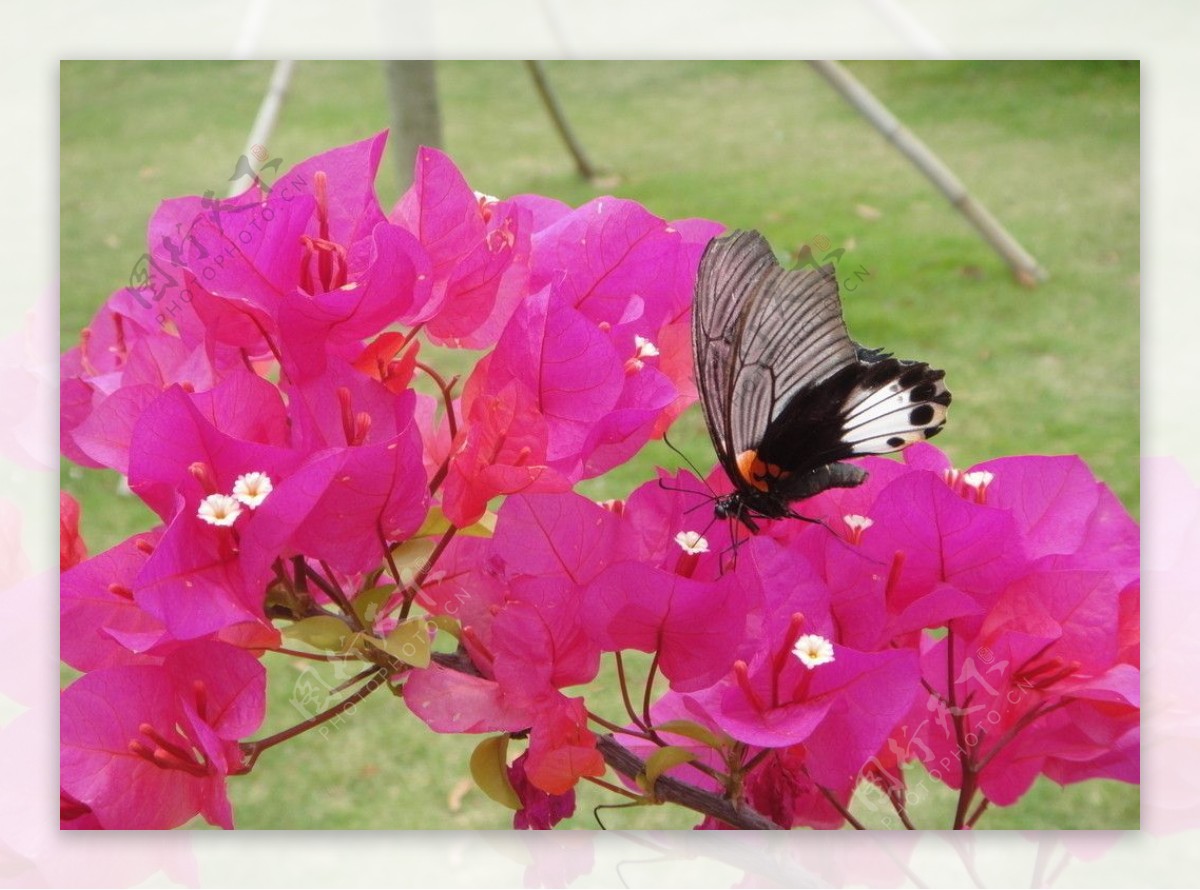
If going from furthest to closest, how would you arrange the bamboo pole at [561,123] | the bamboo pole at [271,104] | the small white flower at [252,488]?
1. the bamboo pole at [561,123]
2. the bamboo pole at [271,104]
3. the small white flower at [252,488]

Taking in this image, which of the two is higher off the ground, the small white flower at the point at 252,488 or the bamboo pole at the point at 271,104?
the small white flower at the point at 252,488

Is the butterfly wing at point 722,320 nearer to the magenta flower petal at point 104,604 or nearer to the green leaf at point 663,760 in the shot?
the green leaf at point 663,760

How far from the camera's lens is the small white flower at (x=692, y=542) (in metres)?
0.45

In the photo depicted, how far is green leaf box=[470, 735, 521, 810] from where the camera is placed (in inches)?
18.5

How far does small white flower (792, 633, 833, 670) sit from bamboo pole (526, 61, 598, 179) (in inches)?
68.2

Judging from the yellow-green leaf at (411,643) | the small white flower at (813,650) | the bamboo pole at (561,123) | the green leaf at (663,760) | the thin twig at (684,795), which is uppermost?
the yellow-green leaf at (411,643)

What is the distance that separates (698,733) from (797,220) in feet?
3.69

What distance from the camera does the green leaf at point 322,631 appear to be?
1.42 feet

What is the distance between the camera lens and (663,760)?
45 centimetres

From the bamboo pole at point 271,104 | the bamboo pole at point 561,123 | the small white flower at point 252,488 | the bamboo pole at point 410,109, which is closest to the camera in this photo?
the small white flower at point 252,488

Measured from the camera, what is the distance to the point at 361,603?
0.45 metres

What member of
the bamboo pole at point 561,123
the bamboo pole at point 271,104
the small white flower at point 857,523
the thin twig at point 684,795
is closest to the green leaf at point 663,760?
the thin twig at point 684,795

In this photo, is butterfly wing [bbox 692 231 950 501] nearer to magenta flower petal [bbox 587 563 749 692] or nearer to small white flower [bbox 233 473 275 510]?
magenta flower petal [bbox 587 563 749 692]

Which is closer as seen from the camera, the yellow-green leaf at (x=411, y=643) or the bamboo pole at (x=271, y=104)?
the yellow-green leaf at (x=411, y=643)
